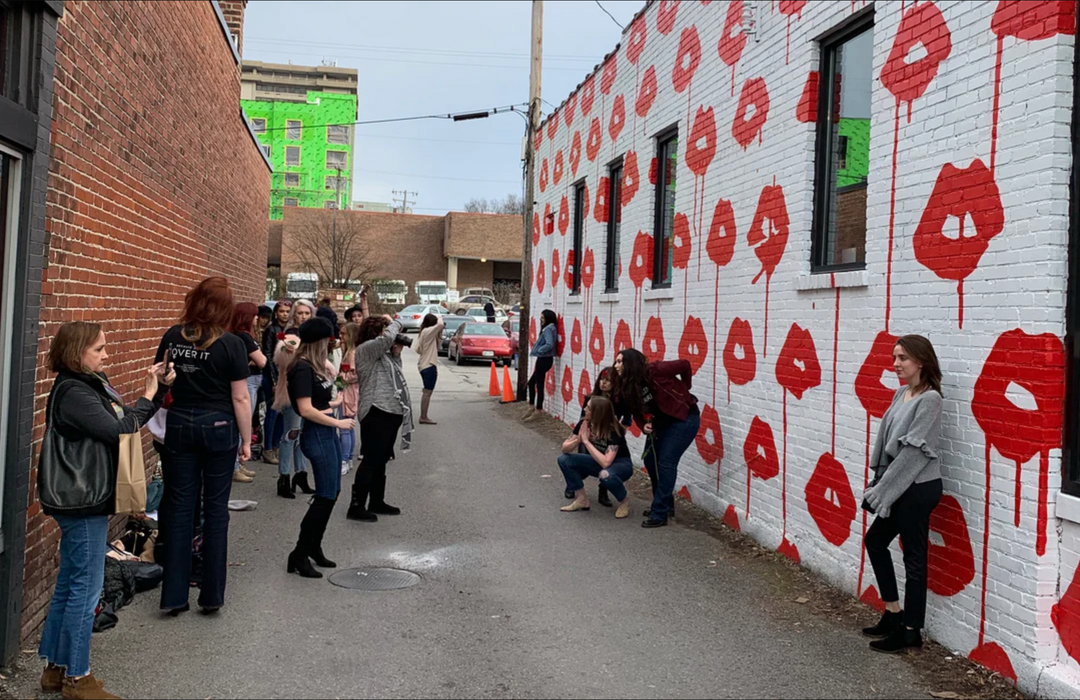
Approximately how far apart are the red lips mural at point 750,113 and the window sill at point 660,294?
197cm

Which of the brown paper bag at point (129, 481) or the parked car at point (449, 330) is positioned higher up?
the parked car at point (449, 330)

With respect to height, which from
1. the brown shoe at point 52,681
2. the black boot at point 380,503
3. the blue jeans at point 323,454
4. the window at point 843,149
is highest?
the window at point 843,149

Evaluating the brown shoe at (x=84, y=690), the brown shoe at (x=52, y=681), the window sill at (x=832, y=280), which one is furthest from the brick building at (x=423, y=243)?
the brown shoe at (x=84, y=690)

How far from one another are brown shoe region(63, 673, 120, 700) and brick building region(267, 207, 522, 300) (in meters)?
50.2

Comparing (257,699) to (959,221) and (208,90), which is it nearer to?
(959,221)

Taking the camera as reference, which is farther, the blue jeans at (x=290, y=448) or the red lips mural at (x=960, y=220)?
the blue jeans at (x=290, y=448)

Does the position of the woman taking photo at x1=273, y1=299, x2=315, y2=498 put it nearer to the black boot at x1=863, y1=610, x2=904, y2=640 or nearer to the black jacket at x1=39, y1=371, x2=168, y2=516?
the black jacket at x1=39, y1=371, x2=168, y2=516

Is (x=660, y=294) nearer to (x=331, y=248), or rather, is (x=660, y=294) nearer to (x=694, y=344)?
(x=694, y=344)

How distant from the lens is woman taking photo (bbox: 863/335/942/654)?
491cm

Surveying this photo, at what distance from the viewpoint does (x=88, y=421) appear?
4.12m

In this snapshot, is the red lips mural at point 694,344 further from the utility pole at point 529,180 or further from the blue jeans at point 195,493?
the utility pole at point 529,180

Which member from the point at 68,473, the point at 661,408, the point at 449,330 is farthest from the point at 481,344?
the point at 68,473

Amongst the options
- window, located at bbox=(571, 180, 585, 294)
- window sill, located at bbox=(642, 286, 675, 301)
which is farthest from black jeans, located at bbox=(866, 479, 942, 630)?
window, located at bbox=(571, 180, 585, 294)

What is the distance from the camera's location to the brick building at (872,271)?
14.7 feet
